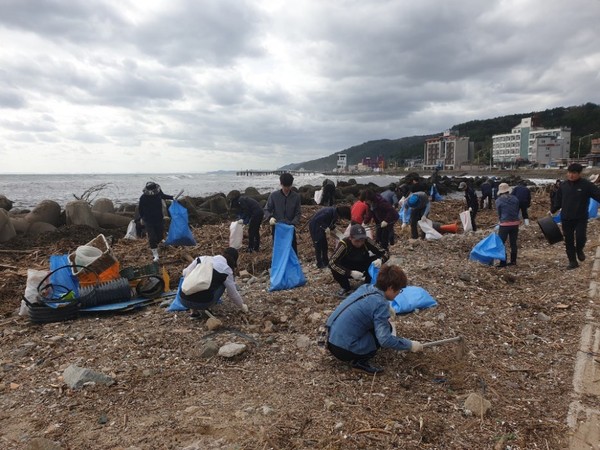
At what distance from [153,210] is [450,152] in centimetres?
10801

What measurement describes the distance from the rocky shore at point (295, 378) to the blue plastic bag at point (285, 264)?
222 mm

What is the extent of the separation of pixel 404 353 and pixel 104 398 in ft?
8.22

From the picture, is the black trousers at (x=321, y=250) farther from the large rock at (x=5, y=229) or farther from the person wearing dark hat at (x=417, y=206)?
the large rock at (x=5, y=229)

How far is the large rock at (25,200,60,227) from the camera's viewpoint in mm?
12493

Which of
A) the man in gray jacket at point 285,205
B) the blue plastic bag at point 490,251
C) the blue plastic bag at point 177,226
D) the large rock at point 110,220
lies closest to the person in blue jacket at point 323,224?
the man in gray jacket at point 285,205

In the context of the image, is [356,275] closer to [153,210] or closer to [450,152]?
[153,210]

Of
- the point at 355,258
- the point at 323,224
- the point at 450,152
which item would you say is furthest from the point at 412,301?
the point at 450,152

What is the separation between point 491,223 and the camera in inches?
501

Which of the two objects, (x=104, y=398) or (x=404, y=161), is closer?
(x=104, y=398)

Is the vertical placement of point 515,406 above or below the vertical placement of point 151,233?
below

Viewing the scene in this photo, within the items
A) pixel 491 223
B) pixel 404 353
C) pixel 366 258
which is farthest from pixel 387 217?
pixel 491 223

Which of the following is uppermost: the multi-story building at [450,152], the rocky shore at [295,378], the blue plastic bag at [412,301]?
the multi-story building at [450,152]

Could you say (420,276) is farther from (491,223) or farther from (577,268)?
(491,223)

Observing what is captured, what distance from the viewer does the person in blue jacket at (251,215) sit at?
8.70 m
